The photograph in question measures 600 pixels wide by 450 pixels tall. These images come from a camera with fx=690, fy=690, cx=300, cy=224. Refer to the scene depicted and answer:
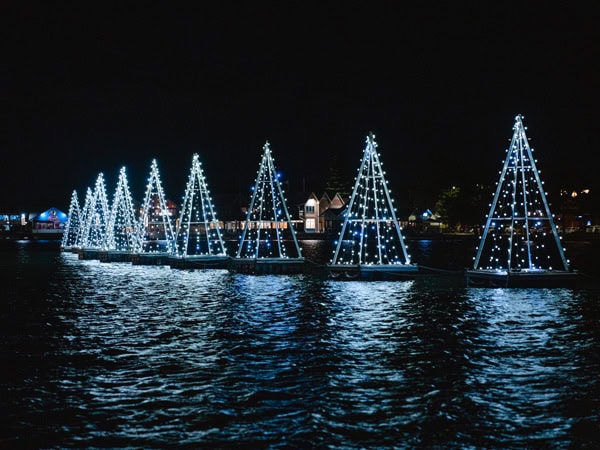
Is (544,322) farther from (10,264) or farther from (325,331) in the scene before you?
(10,264)

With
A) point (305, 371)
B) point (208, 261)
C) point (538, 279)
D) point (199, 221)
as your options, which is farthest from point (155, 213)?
point (305, 371)

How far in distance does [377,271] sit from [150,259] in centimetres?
2203

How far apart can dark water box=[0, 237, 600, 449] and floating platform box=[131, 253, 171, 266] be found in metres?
20.1

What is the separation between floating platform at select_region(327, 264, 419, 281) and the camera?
1433 inches

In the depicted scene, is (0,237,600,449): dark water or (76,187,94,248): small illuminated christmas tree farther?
(76,187,94,248): small illuminated christmas tree

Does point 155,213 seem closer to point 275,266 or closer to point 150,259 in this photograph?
point 150,259

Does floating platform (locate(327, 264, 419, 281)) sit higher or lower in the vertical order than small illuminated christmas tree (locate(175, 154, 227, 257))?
lower

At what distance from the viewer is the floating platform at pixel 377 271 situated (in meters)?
36.4

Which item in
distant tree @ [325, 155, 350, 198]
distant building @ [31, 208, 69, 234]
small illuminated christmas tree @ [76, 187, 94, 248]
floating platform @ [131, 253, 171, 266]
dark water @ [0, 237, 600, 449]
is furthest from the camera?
distant building @ [31, 208, 69, 234]

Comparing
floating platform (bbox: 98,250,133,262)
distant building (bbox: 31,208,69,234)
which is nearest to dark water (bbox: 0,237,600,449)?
floating platform (bbox: 98,250,133,262)

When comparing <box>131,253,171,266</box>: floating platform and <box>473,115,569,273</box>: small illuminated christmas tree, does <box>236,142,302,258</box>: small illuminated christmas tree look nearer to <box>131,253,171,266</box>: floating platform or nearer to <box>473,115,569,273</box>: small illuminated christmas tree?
<box>131,253,171,266</box>: floating platform

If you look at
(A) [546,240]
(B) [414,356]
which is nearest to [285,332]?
(B) [414,356]

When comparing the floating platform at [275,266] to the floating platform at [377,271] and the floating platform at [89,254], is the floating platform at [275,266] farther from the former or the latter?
the floating platform at [89,254]

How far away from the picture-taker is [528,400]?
1373 centimetres
